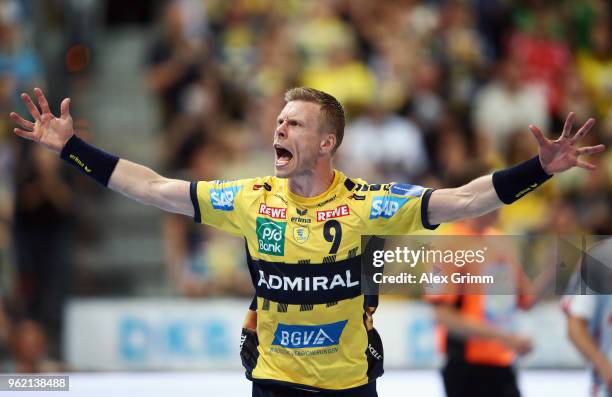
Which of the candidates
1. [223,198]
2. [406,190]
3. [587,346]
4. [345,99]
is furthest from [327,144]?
[345,99]

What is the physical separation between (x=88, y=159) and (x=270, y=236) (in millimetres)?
1136

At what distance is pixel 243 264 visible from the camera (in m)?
12.2

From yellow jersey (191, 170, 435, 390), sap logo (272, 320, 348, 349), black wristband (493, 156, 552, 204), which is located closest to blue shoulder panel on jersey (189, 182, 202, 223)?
yellow jersey (191, 170, 435, 390)

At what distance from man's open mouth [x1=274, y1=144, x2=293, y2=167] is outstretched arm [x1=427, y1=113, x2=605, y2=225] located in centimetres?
82

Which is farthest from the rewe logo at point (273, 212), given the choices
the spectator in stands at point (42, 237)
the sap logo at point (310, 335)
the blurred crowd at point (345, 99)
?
the spectator in stands at point (42, 237)

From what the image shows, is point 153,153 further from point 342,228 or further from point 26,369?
point 342,228

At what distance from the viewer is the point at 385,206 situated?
5867mm

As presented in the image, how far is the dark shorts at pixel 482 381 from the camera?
298 inches

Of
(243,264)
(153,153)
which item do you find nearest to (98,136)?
(153,153)

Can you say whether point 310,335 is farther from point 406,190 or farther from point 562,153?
point 562,153

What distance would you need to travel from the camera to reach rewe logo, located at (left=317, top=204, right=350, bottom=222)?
590 cm

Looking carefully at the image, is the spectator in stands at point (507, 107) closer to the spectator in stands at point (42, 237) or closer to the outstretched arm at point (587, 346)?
the spectator in stands at point (42, 237)

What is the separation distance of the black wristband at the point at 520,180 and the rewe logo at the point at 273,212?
1179 millimetres

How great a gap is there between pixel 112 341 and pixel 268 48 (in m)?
4.70
